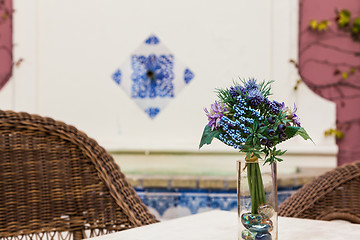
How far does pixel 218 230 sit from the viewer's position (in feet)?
3.54

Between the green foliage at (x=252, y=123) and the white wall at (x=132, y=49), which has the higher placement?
the white wall at (x=132, y=49)

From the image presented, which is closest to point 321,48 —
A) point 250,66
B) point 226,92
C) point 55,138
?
point 250,66

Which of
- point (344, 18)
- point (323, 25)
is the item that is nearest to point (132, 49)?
point (323, 25)

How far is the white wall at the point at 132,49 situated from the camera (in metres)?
3.74

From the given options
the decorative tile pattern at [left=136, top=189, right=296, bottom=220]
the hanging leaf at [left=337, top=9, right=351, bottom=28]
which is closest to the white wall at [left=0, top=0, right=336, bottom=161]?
the hanging leaf at [left=337, top=9, right=351, bottom=28]

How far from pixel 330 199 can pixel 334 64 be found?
238cm

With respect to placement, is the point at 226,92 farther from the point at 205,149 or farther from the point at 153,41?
the point at 153,41

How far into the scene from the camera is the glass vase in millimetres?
851

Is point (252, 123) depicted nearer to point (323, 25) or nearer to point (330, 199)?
point (330, 199)

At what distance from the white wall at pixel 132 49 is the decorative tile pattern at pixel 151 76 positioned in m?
0.06

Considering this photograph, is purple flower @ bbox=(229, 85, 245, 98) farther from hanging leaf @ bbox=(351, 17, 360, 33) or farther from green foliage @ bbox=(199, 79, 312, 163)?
hanging leaf @ bbox=(351, 17, 360, 33)

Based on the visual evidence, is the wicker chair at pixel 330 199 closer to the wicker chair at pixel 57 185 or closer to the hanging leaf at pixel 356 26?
the wicker chair at pixel 57 185

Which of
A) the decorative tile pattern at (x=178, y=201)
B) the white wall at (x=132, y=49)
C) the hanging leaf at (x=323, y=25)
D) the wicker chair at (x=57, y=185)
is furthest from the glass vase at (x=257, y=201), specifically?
the hanging leaf at (x=323, y=25)

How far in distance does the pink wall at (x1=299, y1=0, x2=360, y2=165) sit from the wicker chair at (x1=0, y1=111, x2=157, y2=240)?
2.57m
